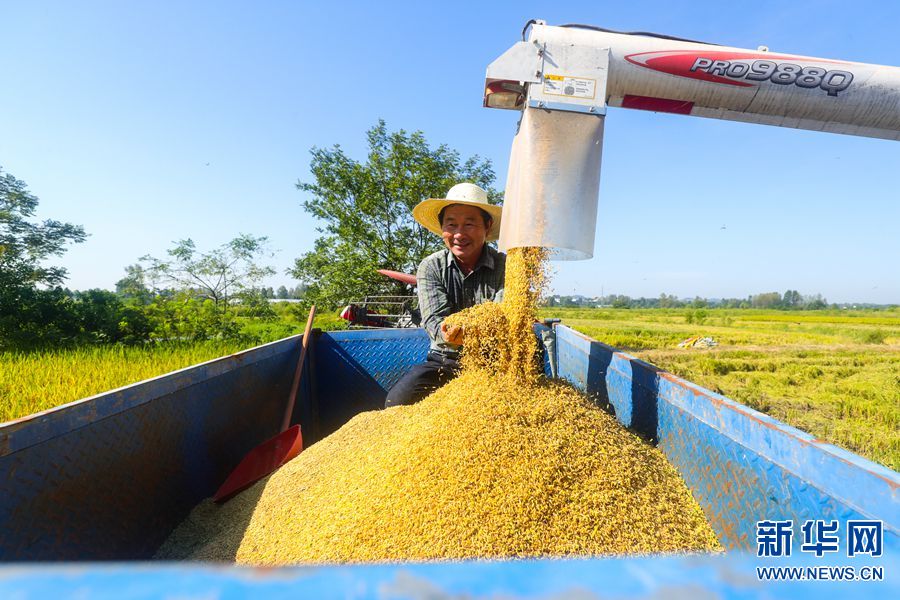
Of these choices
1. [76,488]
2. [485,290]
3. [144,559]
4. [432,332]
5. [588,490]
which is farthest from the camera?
[485,290]

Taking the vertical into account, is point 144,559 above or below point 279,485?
below

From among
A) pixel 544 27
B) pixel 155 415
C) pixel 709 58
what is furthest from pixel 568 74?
pixel 155 415

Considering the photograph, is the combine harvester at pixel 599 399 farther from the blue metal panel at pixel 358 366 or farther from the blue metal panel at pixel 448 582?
the blue metal panel at pixel 358 366

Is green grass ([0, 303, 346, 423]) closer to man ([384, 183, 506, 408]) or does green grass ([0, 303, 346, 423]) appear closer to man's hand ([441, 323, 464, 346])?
man ([384, 183, 506, 408])

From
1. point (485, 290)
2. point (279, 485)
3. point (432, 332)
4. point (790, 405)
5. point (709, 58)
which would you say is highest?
point (709, 58)

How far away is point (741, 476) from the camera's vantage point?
4.53 feet

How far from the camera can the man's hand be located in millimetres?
2145

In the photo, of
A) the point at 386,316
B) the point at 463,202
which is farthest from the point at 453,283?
the point at 386,316

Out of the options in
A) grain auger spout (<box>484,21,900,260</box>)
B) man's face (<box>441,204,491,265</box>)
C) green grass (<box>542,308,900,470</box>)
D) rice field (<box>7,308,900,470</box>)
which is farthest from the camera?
green grass (<box>542,308,900,470</box>)

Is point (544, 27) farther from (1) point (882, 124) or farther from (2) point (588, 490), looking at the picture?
(2) point (588, 490)

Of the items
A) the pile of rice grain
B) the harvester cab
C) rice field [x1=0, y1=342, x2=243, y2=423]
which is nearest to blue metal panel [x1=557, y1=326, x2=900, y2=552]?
the pile of rice grain

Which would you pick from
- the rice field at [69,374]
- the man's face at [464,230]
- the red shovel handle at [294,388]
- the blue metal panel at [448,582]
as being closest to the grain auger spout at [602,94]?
the man's face at [464,230]

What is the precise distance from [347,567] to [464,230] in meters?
2.65

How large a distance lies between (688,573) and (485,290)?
279cm
